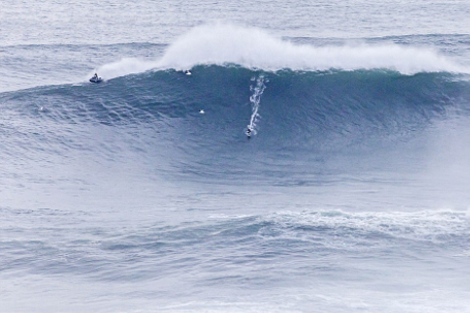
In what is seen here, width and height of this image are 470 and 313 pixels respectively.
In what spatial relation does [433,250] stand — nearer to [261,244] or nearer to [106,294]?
[261,244]

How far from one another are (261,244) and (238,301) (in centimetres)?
364

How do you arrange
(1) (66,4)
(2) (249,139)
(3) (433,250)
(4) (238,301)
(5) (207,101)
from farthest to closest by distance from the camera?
(1) (66,4)
(5) (207,101)
(2) (249,139)
(3) (433,250)
(4) (238,301)

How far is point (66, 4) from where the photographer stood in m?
66.9

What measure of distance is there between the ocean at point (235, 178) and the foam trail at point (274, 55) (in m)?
0.10

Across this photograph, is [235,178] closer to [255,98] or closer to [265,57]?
[255,98]

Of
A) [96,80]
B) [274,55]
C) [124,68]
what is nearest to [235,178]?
[274,55]

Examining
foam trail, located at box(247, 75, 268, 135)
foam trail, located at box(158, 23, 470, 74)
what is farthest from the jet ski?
foam trail, located at box(247, 75, 268, 135)

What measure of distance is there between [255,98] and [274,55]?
13.0ft

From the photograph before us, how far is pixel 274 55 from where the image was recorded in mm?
41344

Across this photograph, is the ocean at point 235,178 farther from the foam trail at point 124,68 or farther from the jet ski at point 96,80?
the jet ski at point 96,80

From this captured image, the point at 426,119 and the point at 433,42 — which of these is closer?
the point at 426,119

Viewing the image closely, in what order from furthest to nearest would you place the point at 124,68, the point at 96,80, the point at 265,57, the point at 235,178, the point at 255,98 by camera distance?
1. the point at 124,68
2. the point at 265,57
3. the point at 96,80
4. the point at 255,98
5. the point at 235,178

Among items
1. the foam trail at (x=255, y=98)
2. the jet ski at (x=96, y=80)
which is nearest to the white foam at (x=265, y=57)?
the jet ski at (x=96, y=80)

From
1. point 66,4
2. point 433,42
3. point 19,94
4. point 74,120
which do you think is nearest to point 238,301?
point 74,120
